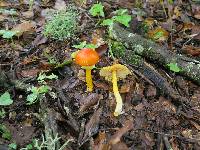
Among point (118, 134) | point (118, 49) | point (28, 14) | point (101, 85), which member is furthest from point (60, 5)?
point (118, 134)

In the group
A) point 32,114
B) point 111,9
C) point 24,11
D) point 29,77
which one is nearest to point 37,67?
point 29,77

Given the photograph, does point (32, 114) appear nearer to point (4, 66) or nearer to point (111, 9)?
point (4, 66)

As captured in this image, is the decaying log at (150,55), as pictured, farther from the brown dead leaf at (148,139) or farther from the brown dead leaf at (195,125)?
the brown dead leaf at (148,139)

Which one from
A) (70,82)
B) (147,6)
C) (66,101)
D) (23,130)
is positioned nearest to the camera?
(23,130)

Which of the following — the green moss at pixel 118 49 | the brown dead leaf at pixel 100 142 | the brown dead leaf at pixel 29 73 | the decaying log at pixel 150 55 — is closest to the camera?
the brown dead leaf at pixel 100 142

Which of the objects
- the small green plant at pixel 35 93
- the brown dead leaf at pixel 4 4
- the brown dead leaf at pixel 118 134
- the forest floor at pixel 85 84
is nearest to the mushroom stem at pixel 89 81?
the forest floor at pixel 85 84

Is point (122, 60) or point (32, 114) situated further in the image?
point (122, 60)

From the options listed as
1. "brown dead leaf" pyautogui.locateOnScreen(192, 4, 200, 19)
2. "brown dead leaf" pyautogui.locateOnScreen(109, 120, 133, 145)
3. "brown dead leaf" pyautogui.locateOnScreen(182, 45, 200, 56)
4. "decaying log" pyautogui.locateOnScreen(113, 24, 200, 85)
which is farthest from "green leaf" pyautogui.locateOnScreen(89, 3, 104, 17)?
"brown dead leaf" pyautogui.locateOnScreen(109, 120, 133, 145)
